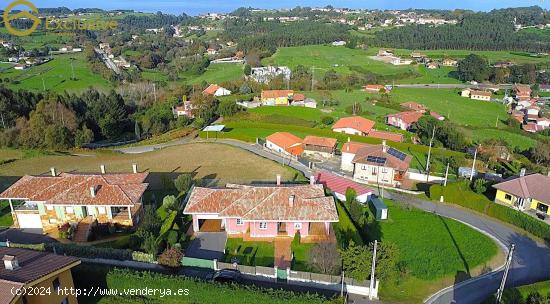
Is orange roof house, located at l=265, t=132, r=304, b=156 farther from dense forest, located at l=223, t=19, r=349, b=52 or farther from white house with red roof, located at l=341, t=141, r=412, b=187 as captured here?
dense forest, located at l=223, t=19, r=349, b=52

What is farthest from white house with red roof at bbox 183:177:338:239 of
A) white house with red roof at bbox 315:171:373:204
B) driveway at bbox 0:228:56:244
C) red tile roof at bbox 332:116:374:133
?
red tile roof at bbox 332:116:374:133

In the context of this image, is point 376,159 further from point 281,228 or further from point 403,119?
point 403,119

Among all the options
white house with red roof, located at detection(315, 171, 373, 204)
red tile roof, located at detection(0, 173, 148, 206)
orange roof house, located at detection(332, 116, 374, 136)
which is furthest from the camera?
orange roof house, located at detection(332, 116, 374, 136)

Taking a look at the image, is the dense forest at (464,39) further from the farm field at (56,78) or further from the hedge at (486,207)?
the hedge at (486,207)

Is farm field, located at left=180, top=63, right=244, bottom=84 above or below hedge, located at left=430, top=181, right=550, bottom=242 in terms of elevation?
above

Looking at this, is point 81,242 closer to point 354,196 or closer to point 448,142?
point 354,196

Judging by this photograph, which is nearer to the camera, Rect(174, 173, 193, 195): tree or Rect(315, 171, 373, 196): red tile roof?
Rect(174, 173, 193, 195): tree
